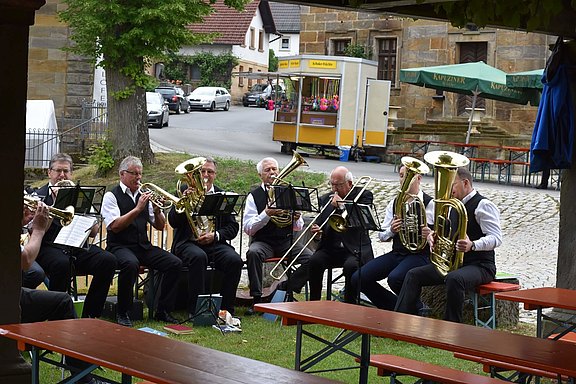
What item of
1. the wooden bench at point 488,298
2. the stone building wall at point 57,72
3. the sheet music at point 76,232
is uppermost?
the stone building wall at point 57,72

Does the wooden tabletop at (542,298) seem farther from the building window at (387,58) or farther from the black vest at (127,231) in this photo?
the building window at (387,58)

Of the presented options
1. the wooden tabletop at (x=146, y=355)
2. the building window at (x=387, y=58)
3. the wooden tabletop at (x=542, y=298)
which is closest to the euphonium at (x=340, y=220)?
the wooden tabletop at (x=542, y=298)

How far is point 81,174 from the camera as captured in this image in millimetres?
22453

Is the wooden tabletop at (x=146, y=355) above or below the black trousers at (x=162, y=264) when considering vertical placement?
above

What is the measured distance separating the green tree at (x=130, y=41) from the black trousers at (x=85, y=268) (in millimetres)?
10973

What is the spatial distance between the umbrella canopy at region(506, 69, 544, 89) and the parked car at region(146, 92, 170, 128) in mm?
18832

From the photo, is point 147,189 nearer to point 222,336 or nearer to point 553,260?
point 222,336

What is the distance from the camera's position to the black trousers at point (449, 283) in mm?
9180

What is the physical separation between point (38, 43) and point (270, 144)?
10392mm

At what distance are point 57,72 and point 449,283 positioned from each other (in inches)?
725

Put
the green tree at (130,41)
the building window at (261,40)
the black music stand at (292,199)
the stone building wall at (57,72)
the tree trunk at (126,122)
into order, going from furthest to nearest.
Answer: the building window at (261,40) < the stone building wall at (57,72) < the tree trunk at (126,122) < the green tree at (130,41) < the black music stand at (292,199)

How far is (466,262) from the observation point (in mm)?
9469

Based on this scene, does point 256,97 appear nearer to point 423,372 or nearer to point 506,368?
point 506,368

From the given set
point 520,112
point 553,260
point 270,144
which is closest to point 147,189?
point 553,260
